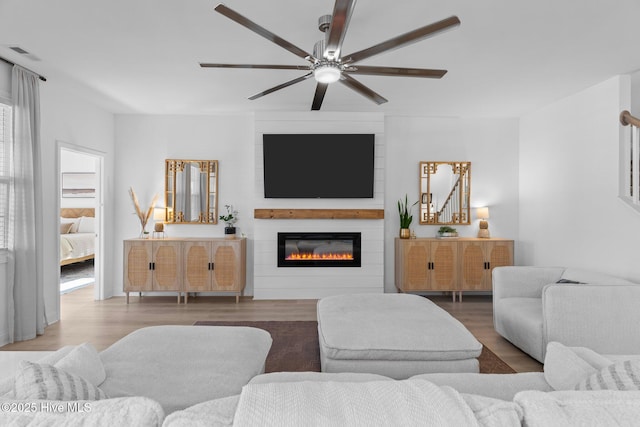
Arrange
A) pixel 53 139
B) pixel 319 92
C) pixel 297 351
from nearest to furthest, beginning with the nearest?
1. pixel 319 92
2. pixel 297 351
3. pixel 53 139

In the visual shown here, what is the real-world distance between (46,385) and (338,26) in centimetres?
182

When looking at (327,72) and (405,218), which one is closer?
(327,72)

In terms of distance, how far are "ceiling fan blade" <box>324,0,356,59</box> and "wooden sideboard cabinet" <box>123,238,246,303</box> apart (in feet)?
10.1

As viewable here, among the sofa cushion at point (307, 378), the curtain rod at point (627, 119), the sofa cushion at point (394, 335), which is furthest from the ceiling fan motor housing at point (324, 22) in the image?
the curtain rod at point (627, 119)

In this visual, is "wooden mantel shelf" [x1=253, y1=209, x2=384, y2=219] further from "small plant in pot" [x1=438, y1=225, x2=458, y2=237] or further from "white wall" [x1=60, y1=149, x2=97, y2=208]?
"white wall" [x1=60, y1=149, x2=97, y2=208]

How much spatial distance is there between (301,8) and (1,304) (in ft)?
11.7

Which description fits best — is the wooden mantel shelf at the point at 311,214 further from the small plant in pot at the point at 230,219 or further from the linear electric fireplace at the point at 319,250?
the small plant in pot at the point at 230,219

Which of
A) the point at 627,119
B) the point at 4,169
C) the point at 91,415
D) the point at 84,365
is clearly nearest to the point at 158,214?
the point at 4,169

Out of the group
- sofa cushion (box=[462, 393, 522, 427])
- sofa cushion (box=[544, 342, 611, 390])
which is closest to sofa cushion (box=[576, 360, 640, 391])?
sofa cushion (box=[544, 342, 611, 390])

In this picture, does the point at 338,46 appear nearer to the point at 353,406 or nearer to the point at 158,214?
the point at 353,406

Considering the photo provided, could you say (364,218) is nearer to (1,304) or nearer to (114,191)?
(114,191)

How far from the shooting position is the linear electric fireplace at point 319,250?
480 cm

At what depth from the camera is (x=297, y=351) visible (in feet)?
9.60

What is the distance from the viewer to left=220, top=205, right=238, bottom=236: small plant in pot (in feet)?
15.6
